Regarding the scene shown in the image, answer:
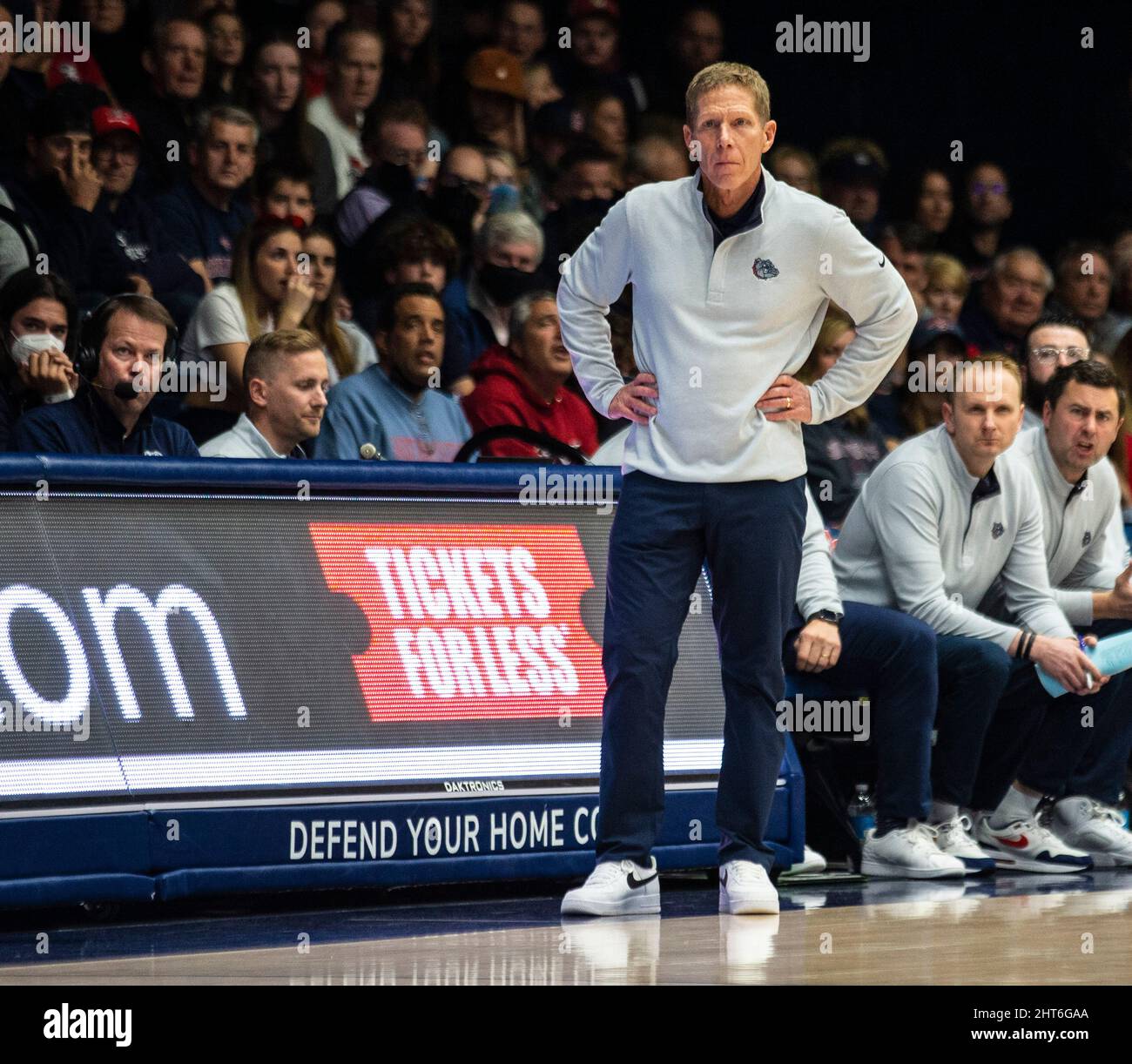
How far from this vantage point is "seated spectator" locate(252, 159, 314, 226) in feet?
26.8

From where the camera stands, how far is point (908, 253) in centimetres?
988

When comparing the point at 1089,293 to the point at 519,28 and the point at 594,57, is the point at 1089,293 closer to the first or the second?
the point at 594,57

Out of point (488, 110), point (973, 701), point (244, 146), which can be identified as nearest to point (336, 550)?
point (973, 701)

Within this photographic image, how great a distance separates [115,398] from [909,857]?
8.86 ft

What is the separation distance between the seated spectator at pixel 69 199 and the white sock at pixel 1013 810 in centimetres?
371

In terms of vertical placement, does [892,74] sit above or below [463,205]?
above

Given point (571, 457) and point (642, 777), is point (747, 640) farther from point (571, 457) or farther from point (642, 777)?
point (571, 457)

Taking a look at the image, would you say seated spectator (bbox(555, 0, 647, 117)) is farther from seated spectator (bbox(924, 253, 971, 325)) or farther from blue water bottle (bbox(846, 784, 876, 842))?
blue water bottle (bbox(846, 784, 876, 842))

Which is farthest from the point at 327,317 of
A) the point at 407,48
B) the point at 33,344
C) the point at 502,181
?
the point at 407,48

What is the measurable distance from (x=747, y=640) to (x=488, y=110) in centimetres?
508

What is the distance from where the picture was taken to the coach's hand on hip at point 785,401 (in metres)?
4.73

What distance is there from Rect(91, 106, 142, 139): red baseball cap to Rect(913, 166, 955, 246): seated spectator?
448 centimetres

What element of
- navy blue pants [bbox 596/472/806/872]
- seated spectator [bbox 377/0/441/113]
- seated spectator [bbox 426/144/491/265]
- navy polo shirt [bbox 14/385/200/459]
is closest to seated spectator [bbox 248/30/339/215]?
seated spectator [bbox 426/144/491/265]
